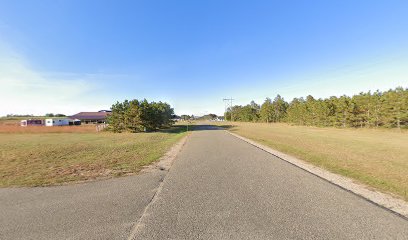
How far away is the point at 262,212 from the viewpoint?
4738 millimetres

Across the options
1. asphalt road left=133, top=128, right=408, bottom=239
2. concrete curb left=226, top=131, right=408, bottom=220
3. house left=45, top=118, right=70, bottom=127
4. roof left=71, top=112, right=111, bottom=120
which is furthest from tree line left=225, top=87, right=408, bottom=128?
house left=45, top=118, right=70, bottom=127

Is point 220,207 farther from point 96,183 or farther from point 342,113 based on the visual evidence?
point 342,113

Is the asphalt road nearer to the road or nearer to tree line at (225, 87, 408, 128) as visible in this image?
the road

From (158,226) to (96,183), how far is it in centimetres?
417

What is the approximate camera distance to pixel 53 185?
704 centimetres

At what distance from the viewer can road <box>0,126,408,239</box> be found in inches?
153

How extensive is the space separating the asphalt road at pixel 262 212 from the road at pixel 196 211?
0.02 meters

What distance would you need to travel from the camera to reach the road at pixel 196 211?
388 cm

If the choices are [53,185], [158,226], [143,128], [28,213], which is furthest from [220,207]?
[143,128]

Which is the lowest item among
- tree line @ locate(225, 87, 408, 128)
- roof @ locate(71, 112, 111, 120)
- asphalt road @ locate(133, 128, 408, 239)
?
asphalt road @ locate(133, 128, 408, 239)

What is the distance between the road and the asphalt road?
0.02m

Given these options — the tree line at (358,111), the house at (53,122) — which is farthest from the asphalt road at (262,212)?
the house at (53,122)

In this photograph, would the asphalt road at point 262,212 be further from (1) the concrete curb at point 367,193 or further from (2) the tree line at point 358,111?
(2) the tree line at point 358,111

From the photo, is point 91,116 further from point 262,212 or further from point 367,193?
point 367,193
